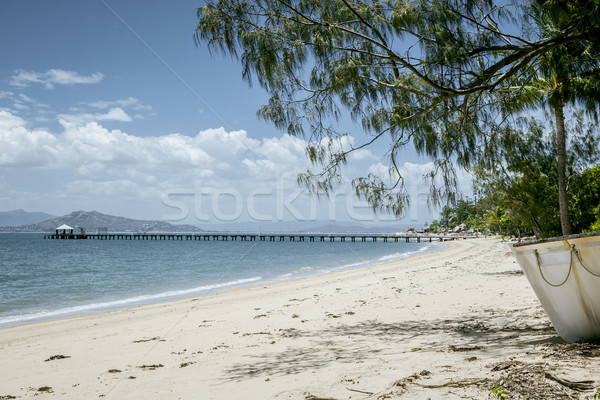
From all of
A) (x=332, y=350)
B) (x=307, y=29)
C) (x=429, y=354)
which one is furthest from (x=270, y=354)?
(x=307, y=29)

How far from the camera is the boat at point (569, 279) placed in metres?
3.51

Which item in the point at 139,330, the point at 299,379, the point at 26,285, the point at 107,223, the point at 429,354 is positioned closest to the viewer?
the point at 299,379

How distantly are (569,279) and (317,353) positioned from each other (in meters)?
2.69

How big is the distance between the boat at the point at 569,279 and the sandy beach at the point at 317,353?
0.67 ft

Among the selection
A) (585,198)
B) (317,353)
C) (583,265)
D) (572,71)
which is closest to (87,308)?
(317,353)

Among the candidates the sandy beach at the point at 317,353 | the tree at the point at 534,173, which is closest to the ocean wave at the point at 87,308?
the sandy beach at the point at 317,353

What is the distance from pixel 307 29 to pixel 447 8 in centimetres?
155

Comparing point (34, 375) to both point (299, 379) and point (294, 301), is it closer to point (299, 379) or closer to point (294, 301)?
point (299, 379)

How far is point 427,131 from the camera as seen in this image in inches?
221

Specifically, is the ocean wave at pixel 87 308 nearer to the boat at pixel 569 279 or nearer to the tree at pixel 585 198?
the boat at pixel 569 279

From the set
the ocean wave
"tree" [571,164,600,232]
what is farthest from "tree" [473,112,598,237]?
the ocean wave

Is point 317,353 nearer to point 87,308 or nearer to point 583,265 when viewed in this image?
point 583,265

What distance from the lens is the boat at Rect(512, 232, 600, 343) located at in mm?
3514

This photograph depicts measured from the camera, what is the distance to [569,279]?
363 centimetres
